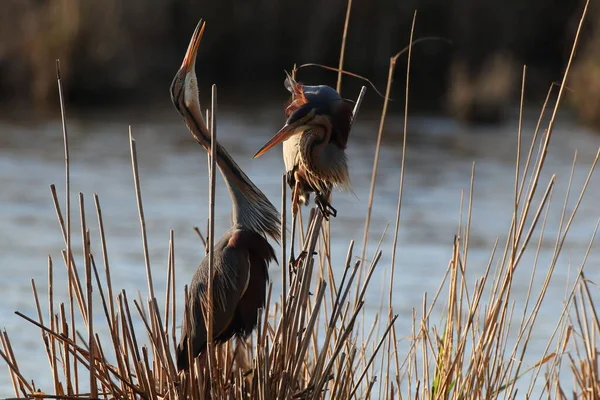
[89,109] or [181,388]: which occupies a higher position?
[89,109]

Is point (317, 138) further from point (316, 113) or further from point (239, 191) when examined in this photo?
point (239, 191)

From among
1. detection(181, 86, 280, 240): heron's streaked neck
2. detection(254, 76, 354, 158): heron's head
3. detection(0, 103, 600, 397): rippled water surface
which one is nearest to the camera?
detection(254, 76, 354, 158): heron's head

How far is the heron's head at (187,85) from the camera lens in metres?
2.32

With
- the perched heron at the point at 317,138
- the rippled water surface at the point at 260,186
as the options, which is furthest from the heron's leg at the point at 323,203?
the rippled water surface at the point at 260,186

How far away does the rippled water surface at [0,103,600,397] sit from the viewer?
20.2 feet

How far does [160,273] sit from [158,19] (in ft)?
27.2

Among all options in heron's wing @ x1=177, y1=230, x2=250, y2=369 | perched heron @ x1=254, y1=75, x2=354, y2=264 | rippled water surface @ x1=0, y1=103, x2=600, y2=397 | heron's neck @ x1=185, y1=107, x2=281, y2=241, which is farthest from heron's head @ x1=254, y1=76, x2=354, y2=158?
rippled water surface @ x1=0, y1=103, x2=600, y2=397

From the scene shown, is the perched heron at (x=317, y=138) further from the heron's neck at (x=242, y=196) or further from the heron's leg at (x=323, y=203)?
the heron's neck at (x=242, y=196)

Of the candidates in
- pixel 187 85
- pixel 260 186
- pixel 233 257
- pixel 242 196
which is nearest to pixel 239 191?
pixel 242 196

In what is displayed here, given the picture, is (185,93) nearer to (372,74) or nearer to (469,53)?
(372,74)

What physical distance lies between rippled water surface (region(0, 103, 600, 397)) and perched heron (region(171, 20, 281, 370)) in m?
2.03

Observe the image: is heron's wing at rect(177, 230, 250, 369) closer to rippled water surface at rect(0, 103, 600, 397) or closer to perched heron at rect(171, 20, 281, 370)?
perched heron at rect(171, 20, 281, 370)

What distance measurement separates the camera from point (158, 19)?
46.4 feet

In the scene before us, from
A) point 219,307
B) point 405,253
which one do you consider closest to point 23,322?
point 405,253
